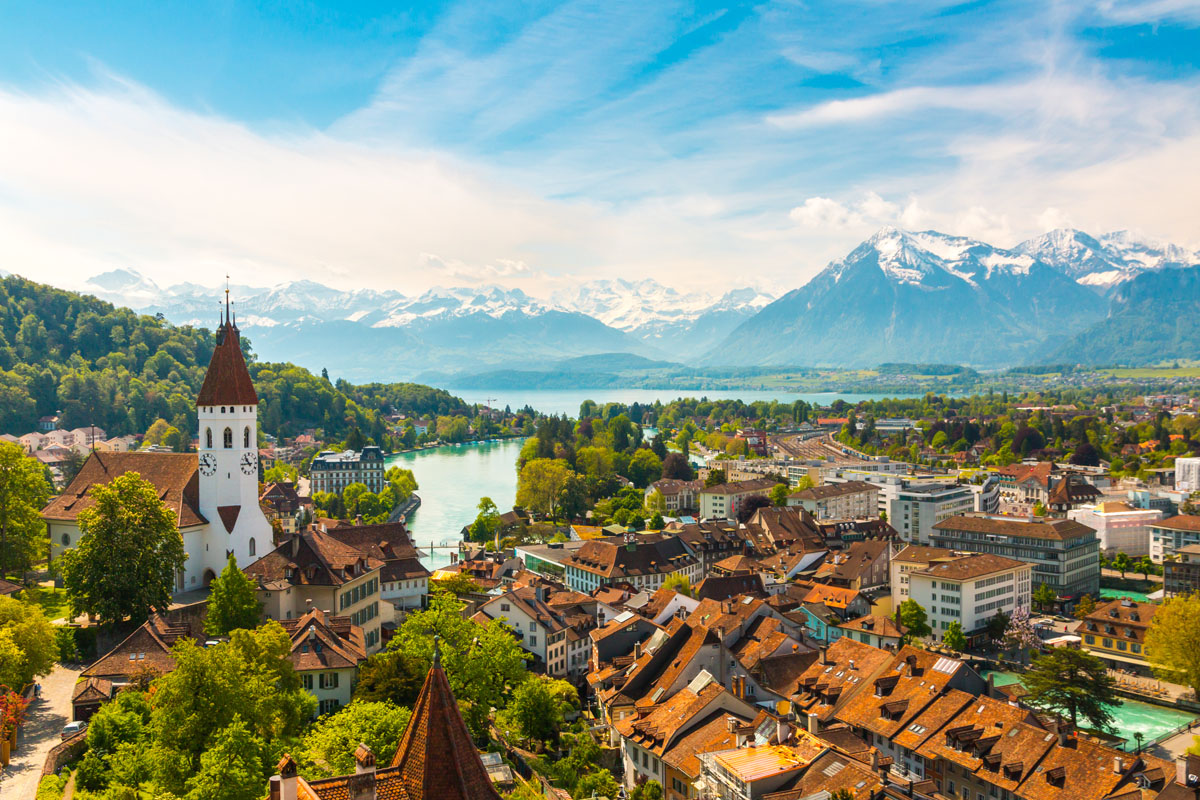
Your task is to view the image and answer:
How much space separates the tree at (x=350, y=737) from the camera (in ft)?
62.8

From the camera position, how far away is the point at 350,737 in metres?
20.0

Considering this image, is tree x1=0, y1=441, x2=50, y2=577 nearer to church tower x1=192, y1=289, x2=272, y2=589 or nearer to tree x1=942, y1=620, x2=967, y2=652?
church tower x1=192, y1=289, x2=272, y2=589

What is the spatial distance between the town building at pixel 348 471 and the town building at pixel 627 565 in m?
46.5

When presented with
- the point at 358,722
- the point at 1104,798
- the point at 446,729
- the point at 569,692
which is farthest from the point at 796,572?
the point at 446,729

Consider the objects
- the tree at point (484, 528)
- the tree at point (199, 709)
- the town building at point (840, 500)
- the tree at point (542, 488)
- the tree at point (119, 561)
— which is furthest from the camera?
the tree at point (542, 488)

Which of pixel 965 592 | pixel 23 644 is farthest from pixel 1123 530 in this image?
pixel 23 644

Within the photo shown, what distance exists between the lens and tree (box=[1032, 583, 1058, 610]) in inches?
2183

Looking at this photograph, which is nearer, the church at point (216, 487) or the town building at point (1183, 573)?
the church at point (216, 487)

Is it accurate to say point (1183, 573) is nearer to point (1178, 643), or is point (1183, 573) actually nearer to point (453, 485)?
point (1178, 643)

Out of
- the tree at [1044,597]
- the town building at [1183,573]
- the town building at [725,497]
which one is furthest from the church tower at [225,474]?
the town building at [1183,573]

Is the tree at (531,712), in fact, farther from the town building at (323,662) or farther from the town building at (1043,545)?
the town building at (1043,545)

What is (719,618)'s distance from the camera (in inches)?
1554

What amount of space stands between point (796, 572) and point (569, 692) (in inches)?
1131

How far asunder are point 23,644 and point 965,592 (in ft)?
142
